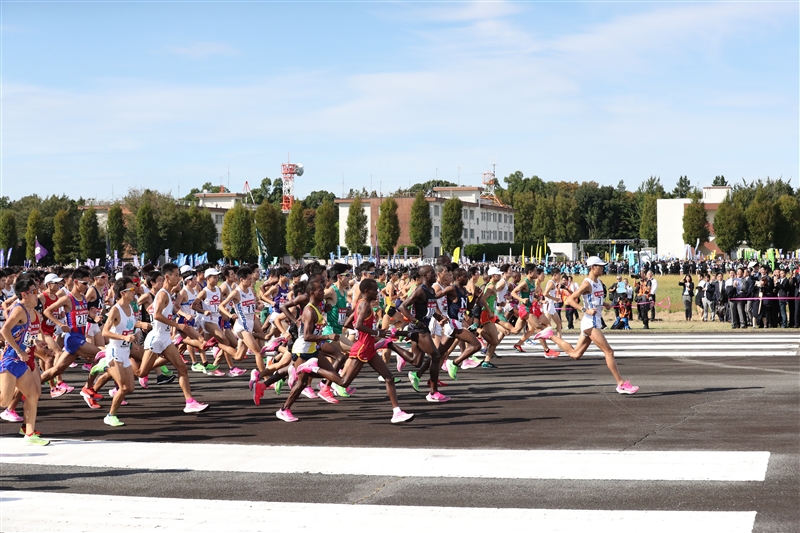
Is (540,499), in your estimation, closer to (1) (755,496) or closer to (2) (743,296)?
(1) (755,496)

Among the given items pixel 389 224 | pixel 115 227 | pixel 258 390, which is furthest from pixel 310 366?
pixel 389 224

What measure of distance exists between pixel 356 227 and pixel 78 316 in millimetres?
92103

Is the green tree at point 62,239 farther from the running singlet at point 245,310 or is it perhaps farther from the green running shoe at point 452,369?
the green running shoe at point 452,369

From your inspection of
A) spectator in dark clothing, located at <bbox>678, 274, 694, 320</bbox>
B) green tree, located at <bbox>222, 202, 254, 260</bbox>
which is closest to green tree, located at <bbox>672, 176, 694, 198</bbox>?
green tree, located at <bbox>222, 202, 254, 260</bbox>

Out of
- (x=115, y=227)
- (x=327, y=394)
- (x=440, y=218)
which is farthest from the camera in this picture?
(x=440, y=218)

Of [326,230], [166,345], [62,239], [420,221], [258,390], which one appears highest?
[420,221]

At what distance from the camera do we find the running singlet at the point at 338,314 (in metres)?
13.0

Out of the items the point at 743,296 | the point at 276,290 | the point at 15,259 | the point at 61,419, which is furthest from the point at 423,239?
the point at 61,419

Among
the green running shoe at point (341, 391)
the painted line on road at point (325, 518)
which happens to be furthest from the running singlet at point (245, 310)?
the painted line on road at point (325, 518)

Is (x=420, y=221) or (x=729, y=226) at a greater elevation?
(x=420, y=221)

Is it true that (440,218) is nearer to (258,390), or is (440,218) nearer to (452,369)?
(452,369)

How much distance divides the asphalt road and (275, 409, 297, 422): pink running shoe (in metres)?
0.15

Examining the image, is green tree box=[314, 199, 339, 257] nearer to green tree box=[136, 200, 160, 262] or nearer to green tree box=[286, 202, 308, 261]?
green tree box=[286, 202, 308, 261]

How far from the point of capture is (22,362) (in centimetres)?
1002
